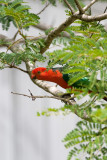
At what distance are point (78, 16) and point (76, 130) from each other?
0.32 metres

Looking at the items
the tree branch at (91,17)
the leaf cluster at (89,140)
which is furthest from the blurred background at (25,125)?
the leaf cluster at (89,140)

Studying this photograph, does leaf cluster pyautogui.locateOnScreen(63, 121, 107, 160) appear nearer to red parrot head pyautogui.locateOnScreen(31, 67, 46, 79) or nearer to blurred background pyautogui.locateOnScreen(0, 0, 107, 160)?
red parrot head pyautogui.locateOnScreen(31, 67, 46, 79)

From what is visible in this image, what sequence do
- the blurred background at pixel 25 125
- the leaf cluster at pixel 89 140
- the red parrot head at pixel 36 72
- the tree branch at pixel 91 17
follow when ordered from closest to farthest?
the leaf cluster at pixel 89 140
the tree branch at pixel 91 17
the red parrot head at pixel 36 72
the blurred background at pixel 25 125

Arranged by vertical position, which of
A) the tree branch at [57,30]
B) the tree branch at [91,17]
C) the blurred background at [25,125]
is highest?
the tree branch at [57,30]

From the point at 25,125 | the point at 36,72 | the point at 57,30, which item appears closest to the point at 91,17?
the point at 57,30

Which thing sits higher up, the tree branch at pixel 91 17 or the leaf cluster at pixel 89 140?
the tree branch at pixel 91 17

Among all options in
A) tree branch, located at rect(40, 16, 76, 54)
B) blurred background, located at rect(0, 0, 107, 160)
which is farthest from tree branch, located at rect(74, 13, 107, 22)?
blurred background, located at rect(0, 0, 107, 160)

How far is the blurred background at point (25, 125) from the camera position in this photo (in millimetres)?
2418

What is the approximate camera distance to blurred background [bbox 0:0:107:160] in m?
2.42

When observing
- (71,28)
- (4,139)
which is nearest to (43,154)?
(4,139)

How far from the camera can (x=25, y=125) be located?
2.42m

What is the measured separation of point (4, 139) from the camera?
96.1 inches

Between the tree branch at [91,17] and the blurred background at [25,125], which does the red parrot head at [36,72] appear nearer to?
the tree branch at [91,17]

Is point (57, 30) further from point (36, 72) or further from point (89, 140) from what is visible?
point (89, 140)
